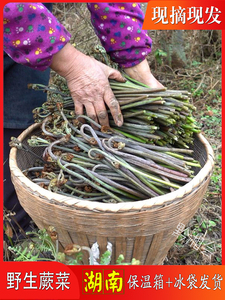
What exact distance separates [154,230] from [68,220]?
0.29 meters

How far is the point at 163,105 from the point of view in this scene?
1162mm

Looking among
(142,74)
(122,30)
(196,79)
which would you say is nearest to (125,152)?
(142,74)

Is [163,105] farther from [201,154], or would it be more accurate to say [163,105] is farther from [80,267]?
[80,267]

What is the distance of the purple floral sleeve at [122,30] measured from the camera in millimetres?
1289

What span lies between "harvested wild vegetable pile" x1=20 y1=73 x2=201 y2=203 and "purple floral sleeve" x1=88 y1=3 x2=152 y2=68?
158 millimetres

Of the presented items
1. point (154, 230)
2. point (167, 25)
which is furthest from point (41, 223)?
point (167, 25)

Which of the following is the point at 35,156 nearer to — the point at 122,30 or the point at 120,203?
the point at 120,203

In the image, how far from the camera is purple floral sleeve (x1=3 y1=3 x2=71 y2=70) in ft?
3.34

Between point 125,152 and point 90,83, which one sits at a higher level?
point 90,83

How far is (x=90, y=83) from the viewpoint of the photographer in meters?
1.18

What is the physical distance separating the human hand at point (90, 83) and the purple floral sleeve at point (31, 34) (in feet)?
0.26

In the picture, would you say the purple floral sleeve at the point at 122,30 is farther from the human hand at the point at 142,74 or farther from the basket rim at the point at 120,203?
the basket rim at the point at 120,203

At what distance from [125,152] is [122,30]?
20.6 inches

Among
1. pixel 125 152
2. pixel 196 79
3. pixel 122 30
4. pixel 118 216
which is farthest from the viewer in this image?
pixel 196 79
